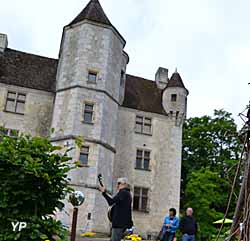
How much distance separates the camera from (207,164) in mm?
38344

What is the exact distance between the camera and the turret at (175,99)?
2932 cm

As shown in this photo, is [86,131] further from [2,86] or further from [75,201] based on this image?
[75,201]

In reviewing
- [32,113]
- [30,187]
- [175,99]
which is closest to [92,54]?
[32,113]

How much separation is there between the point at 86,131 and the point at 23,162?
18331mm

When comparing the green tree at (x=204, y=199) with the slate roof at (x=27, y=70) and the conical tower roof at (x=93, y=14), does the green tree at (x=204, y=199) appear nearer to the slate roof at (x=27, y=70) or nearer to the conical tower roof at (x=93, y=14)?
the slate roof at (x=27, y=70)

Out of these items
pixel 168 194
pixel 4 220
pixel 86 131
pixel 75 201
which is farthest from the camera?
pixel 168 194

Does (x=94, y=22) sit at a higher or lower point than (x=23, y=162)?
higher

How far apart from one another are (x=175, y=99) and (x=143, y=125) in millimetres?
3130

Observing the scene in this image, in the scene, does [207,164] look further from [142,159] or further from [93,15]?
[93,15]

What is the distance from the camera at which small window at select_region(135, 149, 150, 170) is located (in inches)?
1087

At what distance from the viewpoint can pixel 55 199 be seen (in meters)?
5.98

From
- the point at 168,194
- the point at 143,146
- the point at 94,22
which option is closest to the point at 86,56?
the point at 94,22

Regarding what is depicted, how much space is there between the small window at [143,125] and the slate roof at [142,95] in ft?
2.35

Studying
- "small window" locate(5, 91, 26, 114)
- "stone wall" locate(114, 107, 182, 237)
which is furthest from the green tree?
"small window" locate(5, 91, 26, 114)
